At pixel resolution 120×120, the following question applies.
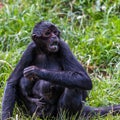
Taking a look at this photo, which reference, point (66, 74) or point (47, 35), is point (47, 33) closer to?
point (47, 35)

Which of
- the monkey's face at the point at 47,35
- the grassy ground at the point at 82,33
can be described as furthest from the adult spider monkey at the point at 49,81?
the grassy ground at the point at 82,33

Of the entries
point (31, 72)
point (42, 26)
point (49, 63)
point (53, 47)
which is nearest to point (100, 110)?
point (49, 63)

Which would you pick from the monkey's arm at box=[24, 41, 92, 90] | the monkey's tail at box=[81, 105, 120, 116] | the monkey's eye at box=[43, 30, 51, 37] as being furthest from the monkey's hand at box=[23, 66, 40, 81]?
the monkey's tail at box=[81, 105, 120, 116]

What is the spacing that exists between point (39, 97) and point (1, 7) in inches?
138

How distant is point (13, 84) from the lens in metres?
7.48

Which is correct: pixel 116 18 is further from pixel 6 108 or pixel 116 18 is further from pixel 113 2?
pixel 6 108

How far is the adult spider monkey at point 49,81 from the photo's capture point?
284 inches

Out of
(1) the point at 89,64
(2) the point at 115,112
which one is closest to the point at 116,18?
(1) the point at 89,64

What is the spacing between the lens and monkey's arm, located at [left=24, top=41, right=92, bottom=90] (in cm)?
703

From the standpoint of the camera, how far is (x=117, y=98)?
26.9ft

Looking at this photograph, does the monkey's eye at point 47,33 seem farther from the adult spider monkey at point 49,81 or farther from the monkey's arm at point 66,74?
the monkey's arm at point 66,74

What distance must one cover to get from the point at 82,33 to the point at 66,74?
2740 mm

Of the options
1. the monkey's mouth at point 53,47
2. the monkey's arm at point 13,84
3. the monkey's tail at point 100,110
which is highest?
the monkey's mouth at point 53,47

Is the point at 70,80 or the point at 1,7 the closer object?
the point at 70,80
